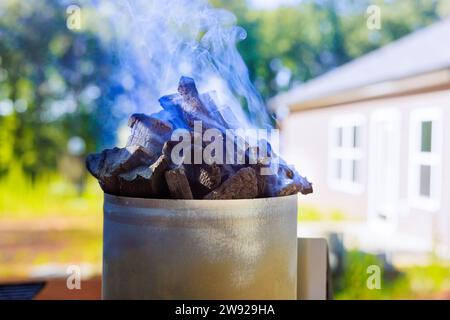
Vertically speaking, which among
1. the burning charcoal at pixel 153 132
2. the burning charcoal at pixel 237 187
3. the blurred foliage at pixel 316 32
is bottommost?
the burning charcoal at pixel 237 187

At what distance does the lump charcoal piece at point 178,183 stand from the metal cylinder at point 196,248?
6 centimetres

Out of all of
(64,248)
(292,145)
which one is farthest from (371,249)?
(292,145)

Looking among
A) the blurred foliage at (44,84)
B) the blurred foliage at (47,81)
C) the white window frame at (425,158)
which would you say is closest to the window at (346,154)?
the white window frame at (425,158)

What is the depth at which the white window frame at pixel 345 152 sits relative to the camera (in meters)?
6.85

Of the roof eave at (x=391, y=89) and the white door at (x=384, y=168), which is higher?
the roof eave at (x=391, y=89)

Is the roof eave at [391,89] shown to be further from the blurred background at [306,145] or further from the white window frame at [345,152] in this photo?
the white window frame at [345,152]

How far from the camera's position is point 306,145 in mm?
8758

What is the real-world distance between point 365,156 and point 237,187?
227 inches

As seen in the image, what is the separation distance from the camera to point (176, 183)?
1.23 meters

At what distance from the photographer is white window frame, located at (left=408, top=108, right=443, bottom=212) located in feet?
17.0

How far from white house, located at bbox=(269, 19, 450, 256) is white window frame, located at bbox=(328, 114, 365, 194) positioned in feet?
0.04

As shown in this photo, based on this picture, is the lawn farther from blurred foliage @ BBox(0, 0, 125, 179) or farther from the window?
the window

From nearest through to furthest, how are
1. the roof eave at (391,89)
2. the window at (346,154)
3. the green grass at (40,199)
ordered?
1. the roof eave at (391,89)
2. the green grass at (40,199)
3. the window at (346,154)
